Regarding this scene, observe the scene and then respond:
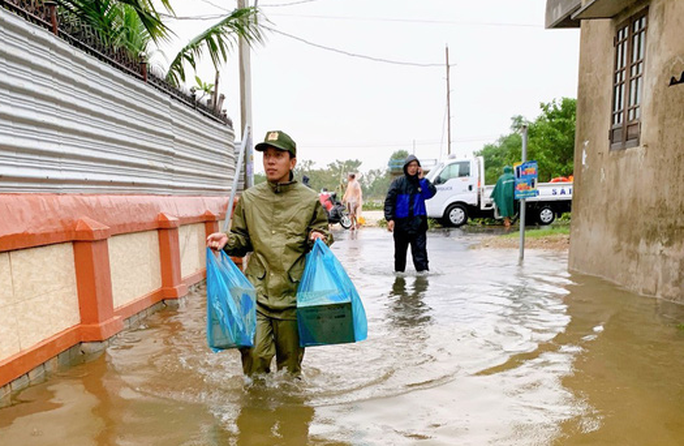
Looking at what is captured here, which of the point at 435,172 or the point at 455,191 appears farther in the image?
the point at 435,172

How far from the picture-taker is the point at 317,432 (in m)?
2.70

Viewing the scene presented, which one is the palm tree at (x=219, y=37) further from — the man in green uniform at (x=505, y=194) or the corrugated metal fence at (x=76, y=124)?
the man in green uniform at (x=505, y=194)

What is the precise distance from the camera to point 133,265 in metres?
4.82

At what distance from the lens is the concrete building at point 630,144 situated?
5.41 m

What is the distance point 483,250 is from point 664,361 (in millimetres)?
→ 7104

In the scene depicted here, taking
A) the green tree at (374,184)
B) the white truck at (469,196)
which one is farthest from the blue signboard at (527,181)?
the green tree at (374,184)

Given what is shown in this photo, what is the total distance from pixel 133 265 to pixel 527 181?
21.2 feet

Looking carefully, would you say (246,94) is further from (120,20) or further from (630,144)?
(630,144)

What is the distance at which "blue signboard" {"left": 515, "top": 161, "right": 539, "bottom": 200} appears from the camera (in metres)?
8.55

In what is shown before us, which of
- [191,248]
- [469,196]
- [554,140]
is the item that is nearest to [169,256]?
[191,248]

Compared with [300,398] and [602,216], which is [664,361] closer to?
[300,398]

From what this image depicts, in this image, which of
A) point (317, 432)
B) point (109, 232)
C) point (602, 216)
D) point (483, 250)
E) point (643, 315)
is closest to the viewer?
point (317, 432)

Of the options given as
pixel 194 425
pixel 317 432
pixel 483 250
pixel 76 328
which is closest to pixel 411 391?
pixel 317 432

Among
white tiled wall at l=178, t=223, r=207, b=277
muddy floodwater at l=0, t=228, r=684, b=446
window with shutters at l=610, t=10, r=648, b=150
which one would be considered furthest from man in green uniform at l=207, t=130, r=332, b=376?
window with shutters at l=610, t=10, r=648, b=150
